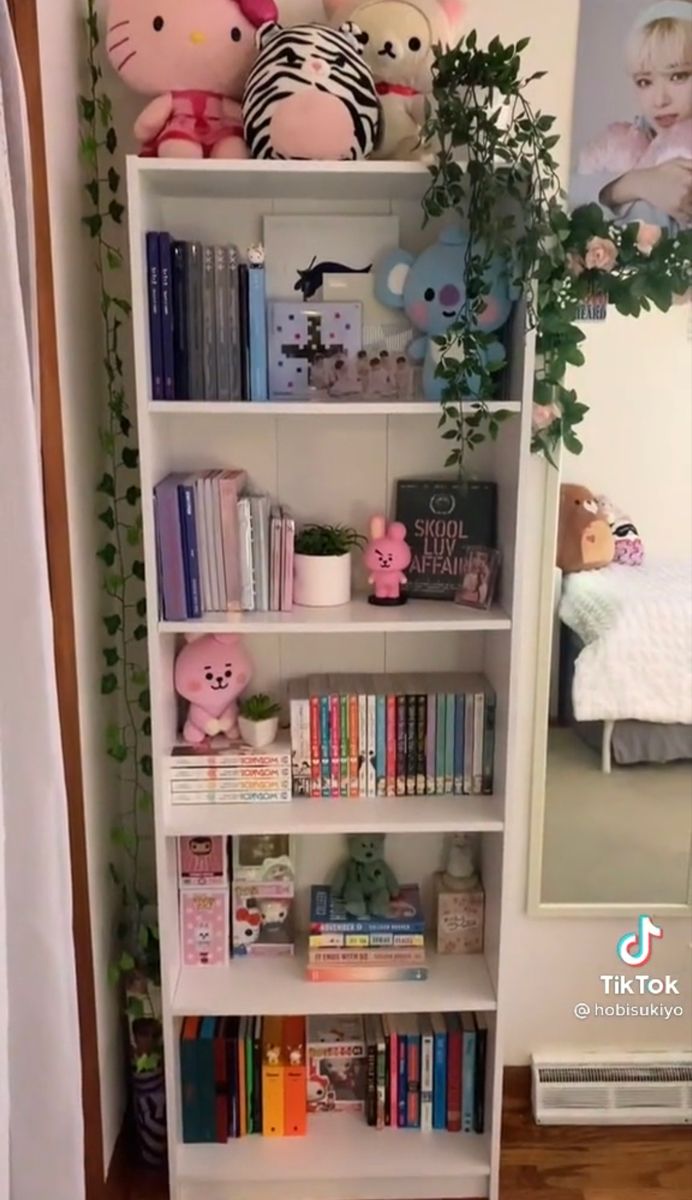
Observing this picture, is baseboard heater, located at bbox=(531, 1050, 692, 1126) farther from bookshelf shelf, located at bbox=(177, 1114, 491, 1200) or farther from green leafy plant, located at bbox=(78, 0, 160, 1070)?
green leafy plant, located at bbox=(78, 0, 160, 1070)

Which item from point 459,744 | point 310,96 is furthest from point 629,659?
point 310,96

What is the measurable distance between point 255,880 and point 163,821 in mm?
319

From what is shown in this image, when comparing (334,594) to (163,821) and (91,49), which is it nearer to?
(163,821)

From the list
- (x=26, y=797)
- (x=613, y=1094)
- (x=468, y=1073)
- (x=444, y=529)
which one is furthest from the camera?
(x=613, y=1094)

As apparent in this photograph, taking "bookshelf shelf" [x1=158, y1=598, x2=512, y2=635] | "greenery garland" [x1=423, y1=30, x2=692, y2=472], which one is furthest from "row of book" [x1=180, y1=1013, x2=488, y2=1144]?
"greenery garland" [x1=423, y1=30, x2=692, y2=472]

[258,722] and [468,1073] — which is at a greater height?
[258,722]

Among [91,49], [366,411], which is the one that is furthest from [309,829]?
[91,49]

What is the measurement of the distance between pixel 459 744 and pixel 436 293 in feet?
2.57

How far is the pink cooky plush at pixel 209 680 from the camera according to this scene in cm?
192

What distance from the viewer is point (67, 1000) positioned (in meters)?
1.47

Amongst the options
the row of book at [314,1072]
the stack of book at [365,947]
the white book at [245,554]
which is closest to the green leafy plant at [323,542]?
the white book at [245,554]

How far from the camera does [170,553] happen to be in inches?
69.6

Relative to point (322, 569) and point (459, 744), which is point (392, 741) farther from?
point (322, 569)

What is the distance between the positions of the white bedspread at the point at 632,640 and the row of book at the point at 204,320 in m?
0.74
